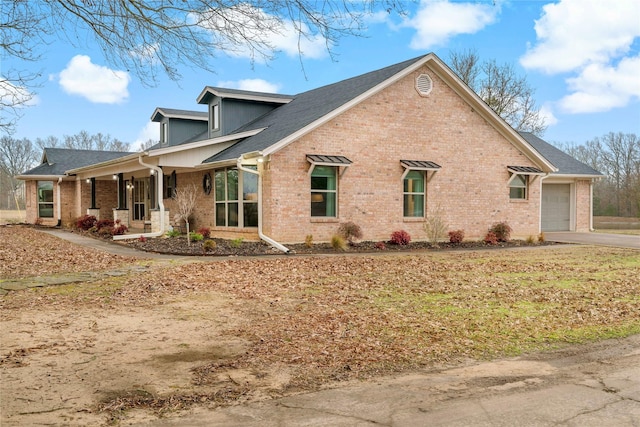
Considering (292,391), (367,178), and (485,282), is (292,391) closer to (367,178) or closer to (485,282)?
(485,282)

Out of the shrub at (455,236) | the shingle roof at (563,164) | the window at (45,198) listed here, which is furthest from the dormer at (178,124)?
the shingle roof at (563,164)

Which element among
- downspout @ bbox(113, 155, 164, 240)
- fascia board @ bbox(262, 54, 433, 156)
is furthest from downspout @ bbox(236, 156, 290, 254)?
downspout @ bbox(113, 155, 164, 240)

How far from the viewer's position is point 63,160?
3284cm

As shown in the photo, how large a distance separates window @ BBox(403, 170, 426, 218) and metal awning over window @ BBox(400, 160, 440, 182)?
36cm

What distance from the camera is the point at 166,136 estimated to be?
26.5 metres

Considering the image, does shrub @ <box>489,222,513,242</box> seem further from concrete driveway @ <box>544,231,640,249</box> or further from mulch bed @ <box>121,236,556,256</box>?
concrete driveway @ <box>544,231,640,249</box>

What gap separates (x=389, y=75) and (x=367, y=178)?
153 inches

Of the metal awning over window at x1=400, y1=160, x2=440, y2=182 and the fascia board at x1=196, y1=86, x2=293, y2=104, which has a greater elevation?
the fascia board at x1=196, y1=86, x2=293, y2=104

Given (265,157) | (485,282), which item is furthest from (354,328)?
(265,157)

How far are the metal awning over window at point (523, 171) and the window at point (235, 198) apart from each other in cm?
1053

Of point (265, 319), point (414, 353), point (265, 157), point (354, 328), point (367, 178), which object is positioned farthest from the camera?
point (367, 178)

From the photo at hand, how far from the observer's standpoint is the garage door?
1063 inches

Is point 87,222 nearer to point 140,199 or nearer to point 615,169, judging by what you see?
point 140,199

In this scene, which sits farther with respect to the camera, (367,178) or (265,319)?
(367,178)
